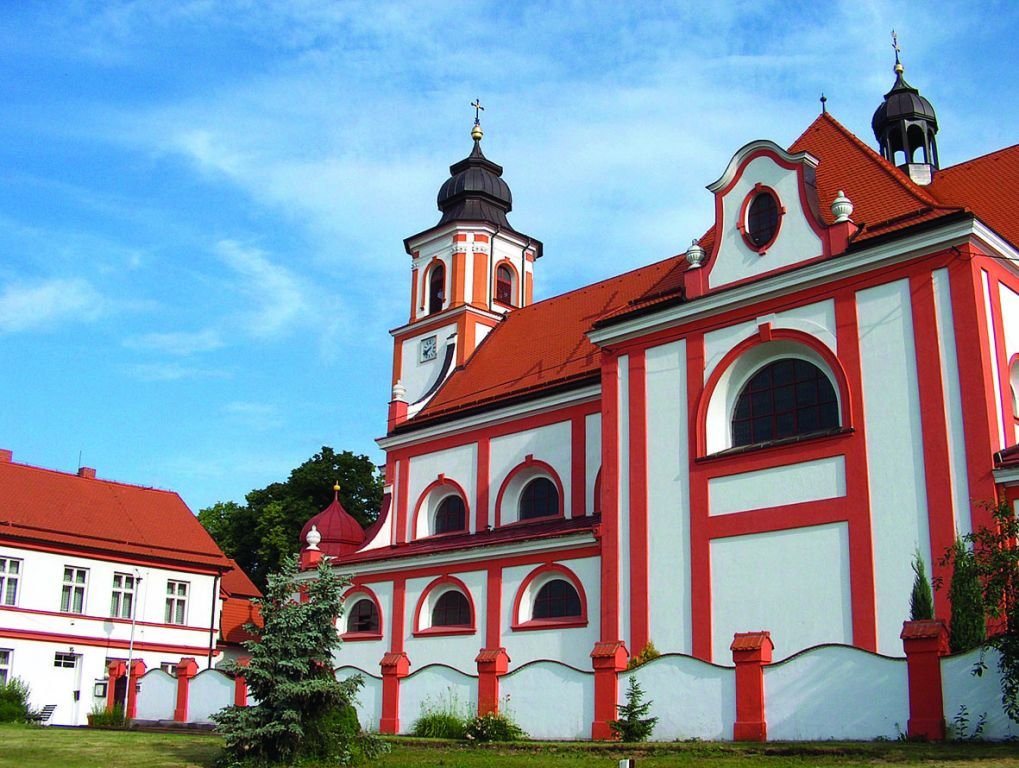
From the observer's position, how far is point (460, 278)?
37062mm

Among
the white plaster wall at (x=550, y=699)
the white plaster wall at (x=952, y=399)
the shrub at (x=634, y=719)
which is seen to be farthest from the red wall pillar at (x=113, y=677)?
the white plaster wall at (x=952, y=399)

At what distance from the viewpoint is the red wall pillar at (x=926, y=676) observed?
15.2 metres

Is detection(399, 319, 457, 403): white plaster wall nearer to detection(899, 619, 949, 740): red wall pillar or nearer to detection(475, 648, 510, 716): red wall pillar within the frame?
detection(475, 648, 510, 716): red wall pillar

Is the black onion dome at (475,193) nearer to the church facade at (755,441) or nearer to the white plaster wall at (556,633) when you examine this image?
the church facade at (755,441)

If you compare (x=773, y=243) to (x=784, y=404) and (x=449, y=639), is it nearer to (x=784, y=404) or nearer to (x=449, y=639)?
(x=784, y=404)

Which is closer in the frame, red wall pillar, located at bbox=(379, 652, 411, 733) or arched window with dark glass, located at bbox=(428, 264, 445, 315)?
red wall pillar, located at bbox=(379, 652, 411, 733)

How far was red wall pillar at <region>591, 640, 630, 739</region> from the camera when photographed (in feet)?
64.1

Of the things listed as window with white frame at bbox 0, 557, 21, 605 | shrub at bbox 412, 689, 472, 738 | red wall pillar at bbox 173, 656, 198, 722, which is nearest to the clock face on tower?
red wall pillar at bbox 173, 656, 198, 722

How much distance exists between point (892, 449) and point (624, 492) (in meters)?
5.91

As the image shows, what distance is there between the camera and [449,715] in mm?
22188

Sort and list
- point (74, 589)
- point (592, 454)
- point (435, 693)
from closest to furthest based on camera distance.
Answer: point (435, 693) < point (592, 454) < point (74, 589)

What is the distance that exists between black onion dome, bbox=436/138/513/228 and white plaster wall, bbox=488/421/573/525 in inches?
422

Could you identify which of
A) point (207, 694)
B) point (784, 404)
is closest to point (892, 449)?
point (784, 404)

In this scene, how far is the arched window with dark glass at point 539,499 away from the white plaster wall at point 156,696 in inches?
392
